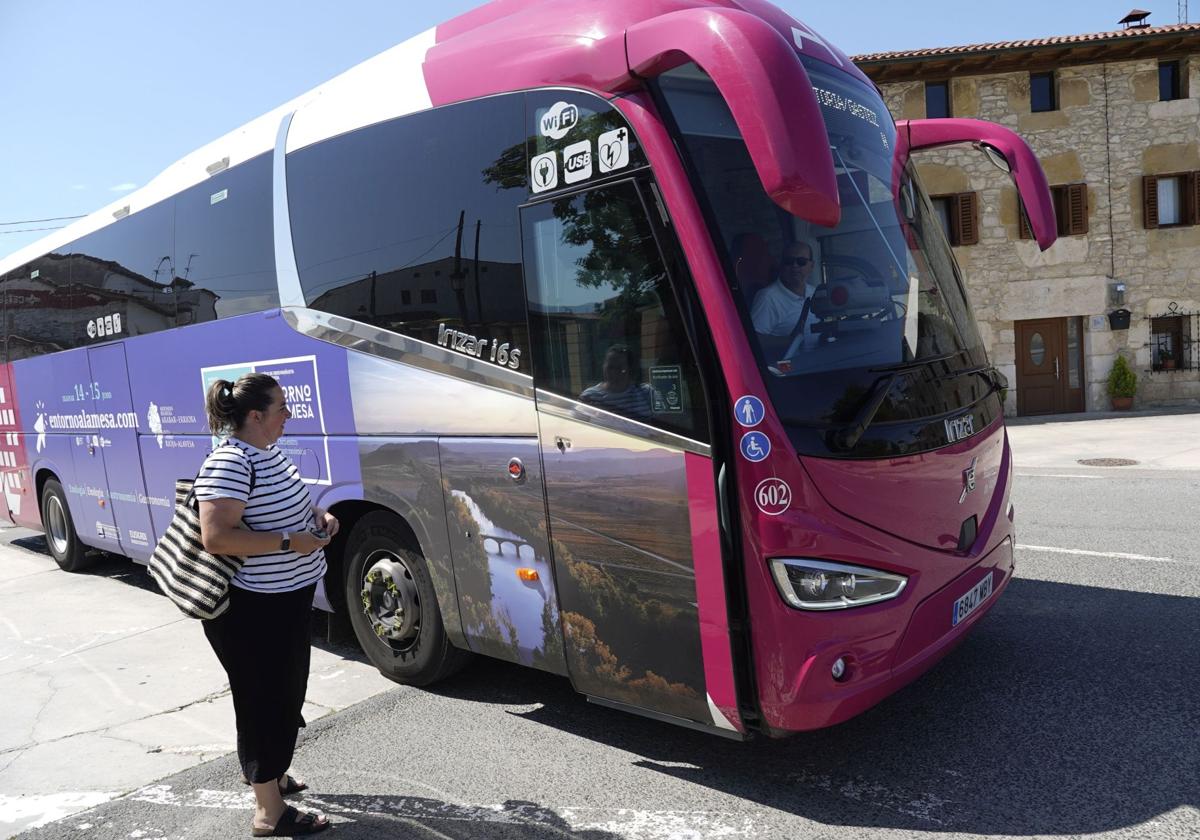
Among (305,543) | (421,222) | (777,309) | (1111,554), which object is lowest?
(1111,554)

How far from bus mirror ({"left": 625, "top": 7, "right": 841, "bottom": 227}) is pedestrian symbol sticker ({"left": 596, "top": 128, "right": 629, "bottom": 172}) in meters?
0.53

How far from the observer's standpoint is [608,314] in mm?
3562

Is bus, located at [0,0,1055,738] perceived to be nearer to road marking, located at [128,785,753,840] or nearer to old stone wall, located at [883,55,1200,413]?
road marking, located at [128,785,753,840]

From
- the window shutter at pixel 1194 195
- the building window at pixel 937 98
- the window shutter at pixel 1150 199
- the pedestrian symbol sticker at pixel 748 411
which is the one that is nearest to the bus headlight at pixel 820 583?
the pedestrian symbol sticker at pixel 748 411

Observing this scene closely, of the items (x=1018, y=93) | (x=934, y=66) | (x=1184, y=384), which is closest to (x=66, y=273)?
(x=934, y=66)

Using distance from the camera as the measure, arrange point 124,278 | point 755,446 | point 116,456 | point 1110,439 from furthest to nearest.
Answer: point 1110,439 → point 116,456 → point 124,278 → point 755,446

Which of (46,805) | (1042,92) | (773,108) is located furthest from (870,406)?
(1042,92)

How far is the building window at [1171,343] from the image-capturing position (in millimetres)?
22344

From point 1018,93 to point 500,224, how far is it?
22689 millimetres

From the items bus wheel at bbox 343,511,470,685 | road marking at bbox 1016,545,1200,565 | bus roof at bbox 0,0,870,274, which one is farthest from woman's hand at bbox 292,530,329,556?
road marking at bbox 1016,545,1200,565

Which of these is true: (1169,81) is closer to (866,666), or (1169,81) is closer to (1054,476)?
(1054,476)

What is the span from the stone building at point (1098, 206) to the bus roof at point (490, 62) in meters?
20.0

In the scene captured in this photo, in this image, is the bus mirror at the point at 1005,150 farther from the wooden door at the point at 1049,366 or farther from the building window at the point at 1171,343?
the building window at the point at 1171,343

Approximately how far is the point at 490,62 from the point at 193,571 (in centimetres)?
249
